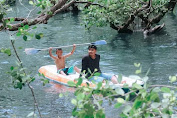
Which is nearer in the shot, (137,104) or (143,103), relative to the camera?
(137,104)

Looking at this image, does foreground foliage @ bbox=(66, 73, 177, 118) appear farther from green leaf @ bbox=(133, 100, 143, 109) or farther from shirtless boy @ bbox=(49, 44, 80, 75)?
shirtless boy @ bbox=(49, 44, 80, 75)

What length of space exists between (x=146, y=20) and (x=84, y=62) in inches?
319

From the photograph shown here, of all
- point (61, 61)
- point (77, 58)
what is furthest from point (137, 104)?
point (77, 58)

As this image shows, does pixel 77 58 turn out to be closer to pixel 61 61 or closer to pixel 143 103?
pixel 61 61

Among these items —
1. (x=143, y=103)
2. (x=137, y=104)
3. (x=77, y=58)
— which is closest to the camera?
(x=137, y=104)

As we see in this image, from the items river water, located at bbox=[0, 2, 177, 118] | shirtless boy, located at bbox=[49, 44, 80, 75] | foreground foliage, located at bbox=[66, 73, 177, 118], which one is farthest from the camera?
shirtless boy, located at bbox=[49, 44, 80, 75]

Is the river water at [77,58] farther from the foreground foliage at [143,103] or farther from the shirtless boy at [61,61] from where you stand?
the foreground foliage at [143,103]

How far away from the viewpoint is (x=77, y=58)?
43.3 ft

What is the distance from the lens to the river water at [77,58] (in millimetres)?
8422

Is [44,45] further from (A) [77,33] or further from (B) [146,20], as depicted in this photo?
(B) [146,20]

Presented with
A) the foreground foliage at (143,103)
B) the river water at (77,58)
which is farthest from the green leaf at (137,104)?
the river water at (77,58)

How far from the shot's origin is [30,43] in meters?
16.1

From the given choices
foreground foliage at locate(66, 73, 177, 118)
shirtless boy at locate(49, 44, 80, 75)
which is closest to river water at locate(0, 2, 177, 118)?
shirtless boy at locate(49, 44, 80, 75)

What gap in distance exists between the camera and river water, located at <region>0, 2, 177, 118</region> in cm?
842
